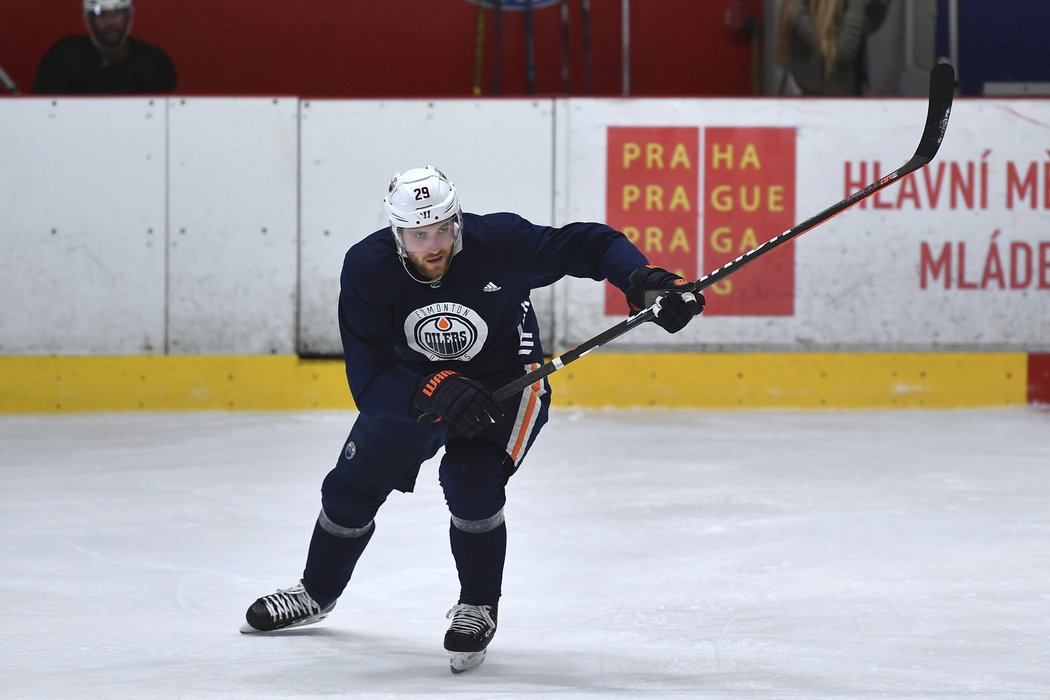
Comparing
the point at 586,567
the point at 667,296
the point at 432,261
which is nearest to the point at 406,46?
the point at 586,567

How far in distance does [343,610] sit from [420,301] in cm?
74

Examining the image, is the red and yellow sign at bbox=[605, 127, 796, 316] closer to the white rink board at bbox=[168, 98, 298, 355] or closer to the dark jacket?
the white rink board at bbox=[168, 98, 298, 355]

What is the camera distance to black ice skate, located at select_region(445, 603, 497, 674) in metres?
2.56

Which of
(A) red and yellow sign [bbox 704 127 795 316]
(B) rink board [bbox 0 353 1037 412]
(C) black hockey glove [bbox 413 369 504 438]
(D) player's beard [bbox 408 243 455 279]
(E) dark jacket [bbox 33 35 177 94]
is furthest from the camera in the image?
(E) dark jacket [bbox 33 35 177 94]

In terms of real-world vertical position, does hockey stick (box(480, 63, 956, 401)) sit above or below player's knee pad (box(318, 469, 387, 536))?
above

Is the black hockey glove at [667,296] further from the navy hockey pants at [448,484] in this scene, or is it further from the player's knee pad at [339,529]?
the player's knee pad at [339,529]

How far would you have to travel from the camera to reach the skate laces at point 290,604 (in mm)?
2807

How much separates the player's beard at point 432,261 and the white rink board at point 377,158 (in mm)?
3211

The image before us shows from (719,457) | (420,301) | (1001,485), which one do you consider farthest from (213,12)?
(420,301)

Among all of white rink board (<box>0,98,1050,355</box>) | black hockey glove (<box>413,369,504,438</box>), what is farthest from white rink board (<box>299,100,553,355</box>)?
black hockey glove (<box>413,369,504,438</box>)

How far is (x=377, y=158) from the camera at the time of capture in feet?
19.2

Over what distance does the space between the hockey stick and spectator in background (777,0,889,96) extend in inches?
136

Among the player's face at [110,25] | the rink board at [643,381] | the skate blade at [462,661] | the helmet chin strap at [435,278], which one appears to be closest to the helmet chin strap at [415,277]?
the helmet chin strap at [435,278]

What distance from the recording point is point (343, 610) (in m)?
3.02
